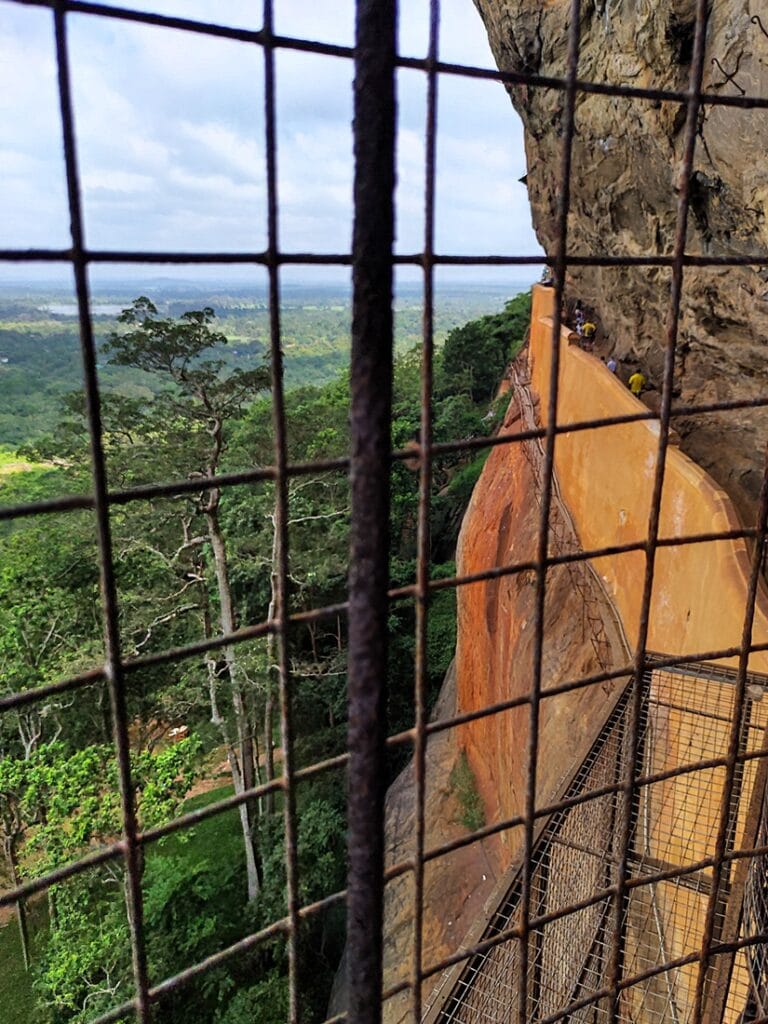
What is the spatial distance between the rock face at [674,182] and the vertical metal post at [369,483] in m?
2.25

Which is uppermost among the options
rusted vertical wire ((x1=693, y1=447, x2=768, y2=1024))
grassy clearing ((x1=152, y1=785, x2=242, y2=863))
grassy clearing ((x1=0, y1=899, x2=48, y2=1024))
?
rusted vertical wire ((x1=693, y1=447, x2=768, y2=1024))

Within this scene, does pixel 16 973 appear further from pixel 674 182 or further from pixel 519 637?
pixel 674 182

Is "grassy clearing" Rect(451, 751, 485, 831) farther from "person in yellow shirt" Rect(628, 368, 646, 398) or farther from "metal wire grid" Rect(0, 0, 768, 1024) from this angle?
"metal wire grid" Rect(0, 0, 768, 1024)

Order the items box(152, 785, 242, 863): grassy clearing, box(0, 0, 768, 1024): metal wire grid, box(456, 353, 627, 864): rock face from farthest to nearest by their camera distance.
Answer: box(152, 785, 242, 863): grassy clearing, box(456, 353, 627, 864): rock face, box(0, 0, 768, 1024): metal wire grid

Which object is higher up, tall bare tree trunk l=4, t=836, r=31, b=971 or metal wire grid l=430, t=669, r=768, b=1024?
metal wire grid l=430, t=669, r=768, b=1024

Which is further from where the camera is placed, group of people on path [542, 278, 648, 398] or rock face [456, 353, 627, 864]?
group of people on path [542, 278, 648, 398]

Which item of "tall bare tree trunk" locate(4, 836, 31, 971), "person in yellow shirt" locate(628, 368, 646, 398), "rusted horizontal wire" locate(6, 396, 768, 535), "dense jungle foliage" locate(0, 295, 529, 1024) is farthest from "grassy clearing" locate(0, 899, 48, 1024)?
"rusted horizontal wire" locate(6, 396, 768, 535)

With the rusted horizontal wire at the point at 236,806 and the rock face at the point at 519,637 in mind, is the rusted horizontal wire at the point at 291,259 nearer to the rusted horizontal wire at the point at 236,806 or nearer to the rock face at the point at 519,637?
the rusted horizontal wire at the point at 236,806

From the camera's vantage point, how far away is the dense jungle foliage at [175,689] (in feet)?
27.7

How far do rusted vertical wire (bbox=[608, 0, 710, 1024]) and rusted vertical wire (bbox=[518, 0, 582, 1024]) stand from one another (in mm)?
311

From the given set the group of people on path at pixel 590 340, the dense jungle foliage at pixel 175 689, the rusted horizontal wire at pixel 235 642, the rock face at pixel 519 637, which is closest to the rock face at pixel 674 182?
the group of people on path at pixel 590 340

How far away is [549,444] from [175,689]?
957cm

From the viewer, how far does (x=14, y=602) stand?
10.3 m

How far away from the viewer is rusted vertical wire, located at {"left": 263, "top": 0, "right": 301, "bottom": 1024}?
5.25ft
